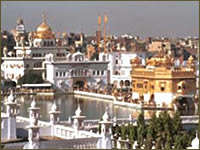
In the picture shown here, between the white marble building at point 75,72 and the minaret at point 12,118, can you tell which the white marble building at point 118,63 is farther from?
the minaret at point 12,118

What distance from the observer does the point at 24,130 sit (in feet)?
15.5

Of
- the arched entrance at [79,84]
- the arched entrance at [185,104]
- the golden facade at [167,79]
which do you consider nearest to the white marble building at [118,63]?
the arched entrance at [79,84]

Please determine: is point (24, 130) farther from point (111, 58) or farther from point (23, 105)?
point (111, 58)

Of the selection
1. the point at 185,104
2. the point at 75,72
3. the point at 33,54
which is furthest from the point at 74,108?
the point at 33,54

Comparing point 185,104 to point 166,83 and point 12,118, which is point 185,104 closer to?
point 166,83

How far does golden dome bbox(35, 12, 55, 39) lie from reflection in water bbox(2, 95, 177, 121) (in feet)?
13.7

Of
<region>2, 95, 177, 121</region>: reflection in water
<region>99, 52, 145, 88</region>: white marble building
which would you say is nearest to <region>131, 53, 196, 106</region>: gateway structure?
<region>2, 95, 177, 121</region>: reflection in water

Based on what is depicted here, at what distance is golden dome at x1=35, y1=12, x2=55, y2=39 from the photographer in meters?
21.0

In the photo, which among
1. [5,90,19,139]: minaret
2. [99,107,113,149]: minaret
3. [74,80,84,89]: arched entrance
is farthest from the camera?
[74,80,84,89]: arched entrance

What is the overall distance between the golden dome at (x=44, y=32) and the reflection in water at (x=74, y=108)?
417cm

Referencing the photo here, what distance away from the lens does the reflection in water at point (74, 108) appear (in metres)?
11.8

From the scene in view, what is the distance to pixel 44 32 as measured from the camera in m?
21.1

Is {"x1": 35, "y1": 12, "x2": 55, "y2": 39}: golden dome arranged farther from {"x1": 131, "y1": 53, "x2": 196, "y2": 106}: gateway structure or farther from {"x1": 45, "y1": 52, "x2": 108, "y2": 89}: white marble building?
{"x1": 131, "y1": 53, "x2": 196, "y2": 106}: gateway structure

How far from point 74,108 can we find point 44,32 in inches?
325
